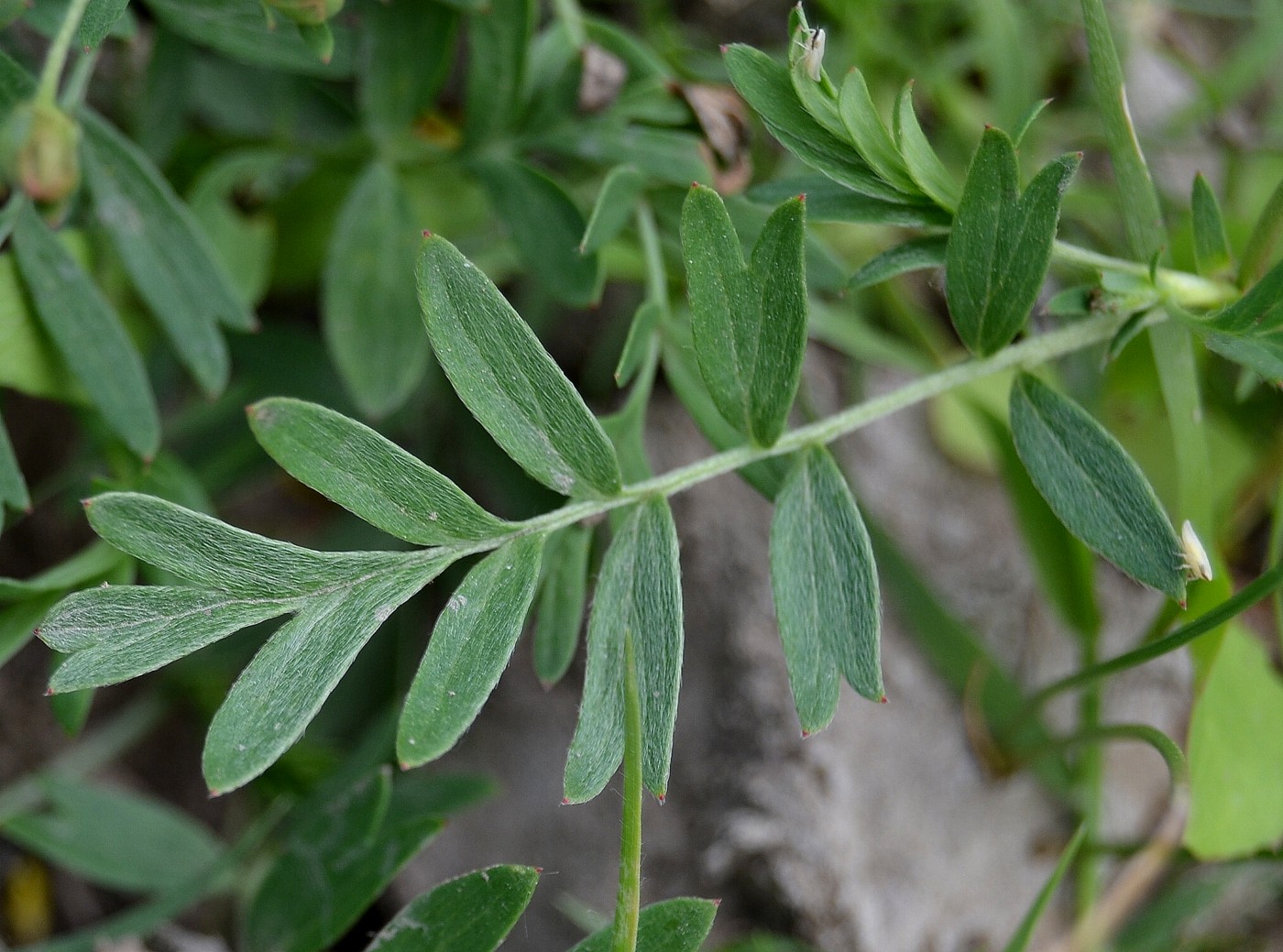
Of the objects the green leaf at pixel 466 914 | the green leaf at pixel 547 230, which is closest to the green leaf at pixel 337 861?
the green leaf at pixel 466 914

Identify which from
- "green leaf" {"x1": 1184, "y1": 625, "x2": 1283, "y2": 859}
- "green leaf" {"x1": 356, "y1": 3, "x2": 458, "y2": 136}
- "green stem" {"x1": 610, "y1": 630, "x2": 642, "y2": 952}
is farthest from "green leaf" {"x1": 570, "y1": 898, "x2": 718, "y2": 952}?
"green leaf" {"x1": 356, "y1": 3, "x2": 458, "y2": 136}

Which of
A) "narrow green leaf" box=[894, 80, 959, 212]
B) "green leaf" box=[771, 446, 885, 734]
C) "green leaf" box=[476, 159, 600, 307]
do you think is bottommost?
"green leaf" box=[771, 446, 885, 734]

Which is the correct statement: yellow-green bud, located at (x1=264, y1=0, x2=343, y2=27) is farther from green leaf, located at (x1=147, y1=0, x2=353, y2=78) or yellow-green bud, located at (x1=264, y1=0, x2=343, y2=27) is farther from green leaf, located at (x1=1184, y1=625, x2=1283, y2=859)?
green leaf, located at (x1=1184, y1=625, x2=1283, y2=859)

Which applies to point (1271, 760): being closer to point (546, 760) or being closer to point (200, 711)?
point (546, 760)

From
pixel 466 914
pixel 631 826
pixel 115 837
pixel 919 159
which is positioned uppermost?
pixel 919 159

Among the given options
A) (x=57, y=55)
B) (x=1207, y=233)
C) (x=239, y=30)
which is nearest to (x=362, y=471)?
(x=57, y=55)

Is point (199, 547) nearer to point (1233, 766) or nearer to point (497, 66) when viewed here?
point (497, 66)
